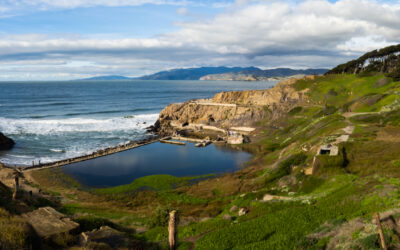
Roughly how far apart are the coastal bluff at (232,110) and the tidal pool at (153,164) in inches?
→ 747

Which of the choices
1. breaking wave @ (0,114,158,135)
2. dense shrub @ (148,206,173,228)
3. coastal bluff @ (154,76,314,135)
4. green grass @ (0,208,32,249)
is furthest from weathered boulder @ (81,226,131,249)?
breaking wave @ (0,114,158,135)

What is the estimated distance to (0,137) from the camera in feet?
195

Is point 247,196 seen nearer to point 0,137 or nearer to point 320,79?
point 0,137

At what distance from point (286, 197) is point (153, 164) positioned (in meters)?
31.2

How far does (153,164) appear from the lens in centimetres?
5003

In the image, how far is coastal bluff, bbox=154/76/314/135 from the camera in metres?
75.6

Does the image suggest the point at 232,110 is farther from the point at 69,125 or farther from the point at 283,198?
the point at 283,198

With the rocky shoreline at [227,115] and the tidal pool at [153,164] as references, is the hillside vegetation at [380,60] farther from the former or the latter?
the tidal pool at [153,164]

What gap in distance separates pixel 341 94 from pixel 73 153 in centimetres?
6819

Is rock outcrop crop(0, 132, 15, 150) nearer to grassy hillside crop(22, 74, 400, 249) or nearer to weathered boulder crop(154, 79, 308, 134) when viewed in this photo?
grassy hillside crop(22, 74, 400, 249)

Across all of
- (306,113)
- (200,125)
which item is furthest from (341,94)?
(200,125)

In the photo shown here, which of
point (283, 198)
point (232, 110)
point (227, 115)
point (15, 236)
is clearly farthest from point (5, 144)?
point (283, 198)

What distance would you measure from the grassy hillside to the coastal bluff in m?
22.2

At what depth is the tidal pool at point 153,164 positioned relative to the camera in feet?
142
